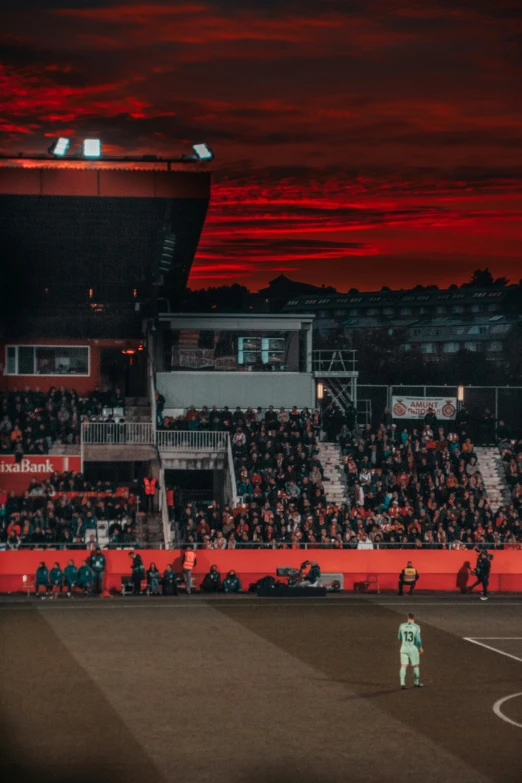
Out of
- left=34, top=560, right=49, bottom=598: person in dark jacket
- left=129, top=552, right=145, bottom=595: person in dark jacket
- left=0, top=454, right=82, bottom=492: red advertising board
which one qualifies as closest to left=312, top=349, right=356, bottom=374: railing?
left=0, top=454, right=82, bottom=492: red advertising board

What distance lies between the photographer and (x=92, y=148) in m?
39.5

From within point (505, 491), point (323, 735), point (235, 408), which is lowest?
point (323, 735)

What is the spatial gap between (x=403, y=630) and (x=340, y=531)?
20629 millimetres

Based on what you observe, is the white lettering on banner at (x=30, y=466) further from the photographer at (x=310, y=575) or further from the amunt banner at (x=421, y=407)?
the amunt banner at (x=421, y=407)

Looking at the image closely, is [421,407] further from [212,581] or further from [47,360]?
[47,360]

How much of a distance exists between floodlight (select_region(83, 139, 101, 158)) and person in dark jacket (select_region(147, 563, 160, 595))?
43.3ft

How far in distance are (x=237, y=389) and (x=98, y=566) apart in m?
14.7

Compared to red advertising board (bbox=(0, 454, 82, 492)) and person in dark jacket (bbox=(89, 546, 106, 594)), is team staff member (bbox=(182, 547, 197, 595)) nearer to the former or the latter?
person in dark jacket (bbox=(89, 546, 106, 594))

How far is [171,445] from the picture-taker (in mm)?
48719

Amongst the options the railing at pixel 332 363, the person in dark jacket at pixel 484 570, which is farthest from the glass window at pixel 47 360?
the person in dark jacket at pixel 484 570

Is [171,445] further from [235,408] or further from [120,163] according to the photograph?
[120,163]

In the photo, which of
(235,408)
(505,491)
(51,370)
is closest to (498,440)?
(505,491)

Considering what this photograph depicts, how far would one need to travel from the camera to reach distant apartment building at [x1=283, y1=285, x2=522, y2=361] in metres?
111

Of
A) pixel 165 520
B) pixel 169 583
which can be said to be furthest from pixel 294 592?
pixel 165 520
